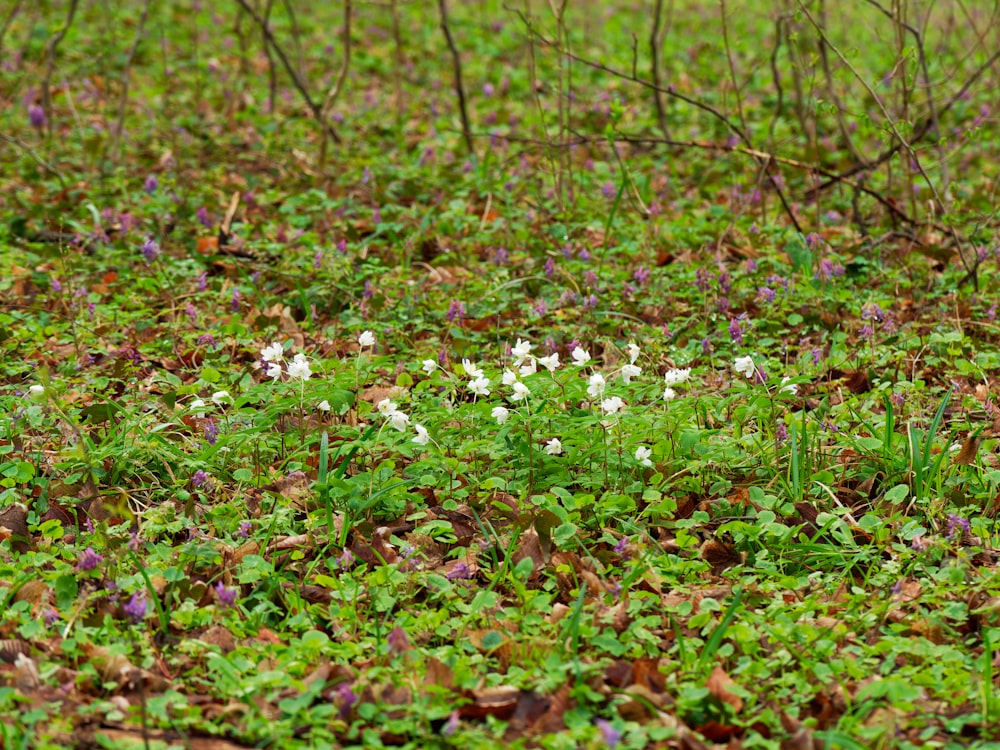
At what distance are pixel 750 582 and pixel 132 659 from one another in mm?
1518

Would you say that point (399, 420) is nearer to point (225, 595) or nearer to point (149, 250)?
point (225, 595)

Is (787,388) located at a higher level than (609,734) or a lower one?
higher

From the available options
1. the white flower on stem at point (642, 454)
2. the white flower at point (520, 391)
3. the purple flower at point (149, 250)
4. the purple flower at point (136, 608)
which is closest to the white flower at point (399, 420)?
the white flower at point (520, 391)

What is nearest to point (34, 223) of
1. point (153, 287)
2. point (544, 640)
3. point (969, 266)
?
point (153, 287)

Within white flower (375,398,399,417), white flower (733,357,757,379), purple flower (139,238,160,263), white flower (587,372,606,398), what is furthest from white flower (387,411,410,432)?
purple flower (139,238,160,263)

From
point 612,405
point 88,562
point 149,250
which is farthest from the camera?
point 149,250

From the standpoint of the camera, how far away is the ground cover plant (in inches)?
92.6

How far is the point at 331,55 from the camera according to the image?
351 inches

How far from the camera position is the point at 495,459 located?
320 centimetres

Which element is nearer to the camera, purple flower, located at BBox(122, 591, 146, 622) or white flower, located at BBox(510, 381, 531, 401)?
purple flower, located at BBox(122, 591, 146, 622)

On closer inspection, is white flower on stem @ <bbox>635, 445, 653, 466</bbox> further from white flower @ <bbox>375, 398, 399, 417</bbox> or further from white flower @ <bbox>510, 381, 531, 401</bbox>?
white flower @ <bbox>375, 398, 399, 417</bbox>

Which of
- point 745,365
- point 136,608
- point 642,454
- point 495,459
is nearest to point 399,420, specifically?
point 495,459

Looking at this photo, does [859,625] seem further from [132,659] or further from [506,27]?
[506,27]

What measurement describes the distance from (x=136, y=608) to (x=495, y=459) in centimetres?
112
